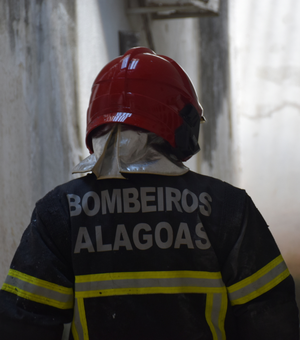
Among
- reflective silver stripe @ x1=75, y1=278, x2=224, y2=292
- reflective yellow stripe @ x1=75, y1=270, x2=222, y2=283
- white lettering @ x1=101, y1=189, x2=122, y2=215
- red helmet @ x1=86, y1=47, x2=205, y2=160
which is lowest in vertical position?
reflective silver stripe @ x1=75, y1=278, x2=224, y2=292

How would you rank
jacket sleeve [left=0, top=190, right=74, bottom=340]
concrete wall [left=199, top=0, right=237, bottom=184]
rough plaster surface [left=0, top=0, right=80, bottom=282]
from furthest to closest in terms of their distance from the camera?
concrete wall [left=199, top=0, right=237, bottom=184]
rough plaster surface [left=0, top=0, right=80, bottom=282]
jacket sleeve [left=0, top=190, right=74, bottom=340]

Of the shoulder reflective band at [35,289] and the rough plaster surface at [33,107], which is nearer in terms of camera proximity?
the shoulder reflective band at [35,289]

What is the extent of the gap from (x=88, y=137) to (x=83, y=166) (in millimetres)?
108

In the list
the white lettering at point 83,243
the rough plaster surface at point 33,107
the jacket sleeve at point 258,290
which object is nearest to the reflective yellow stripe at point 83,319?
the white lettering at point 83,243

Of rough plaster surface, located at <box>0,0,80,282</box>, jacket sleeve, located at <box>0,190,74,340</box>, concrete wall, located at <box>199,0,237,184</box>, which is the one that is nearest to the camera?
jacket sleeve, located at <box>0,190,74,340</box>

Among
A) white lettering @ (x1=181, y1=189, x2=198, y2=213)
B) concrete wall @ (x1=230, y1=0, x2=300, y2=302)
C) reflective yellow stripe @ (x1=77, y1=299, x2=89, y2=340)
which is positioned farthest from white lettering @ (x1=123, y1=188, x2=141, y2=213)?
concrete wall @ (x1=230, y1=0, x2=300, y2=302)

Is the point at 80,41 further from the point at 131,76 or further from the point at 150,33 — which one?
the point at 150,33

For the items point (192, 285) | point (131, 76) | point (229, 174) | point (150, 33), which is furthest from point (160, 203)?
point (229, 174)

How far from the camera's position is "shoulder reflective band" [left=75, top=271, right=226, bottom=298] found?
2.79ft

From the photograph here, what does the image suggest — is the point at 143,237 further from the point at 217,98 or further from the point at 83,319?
the point at 217,98

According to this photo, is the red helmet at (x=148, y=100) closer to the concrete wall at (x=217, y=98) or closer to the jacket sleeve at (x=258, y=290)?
the jacket sleeve at (x=258, y=290)

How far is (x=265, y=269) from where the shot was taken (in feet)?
2.91

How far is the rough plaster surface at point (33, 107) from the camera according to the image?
4.32 ft

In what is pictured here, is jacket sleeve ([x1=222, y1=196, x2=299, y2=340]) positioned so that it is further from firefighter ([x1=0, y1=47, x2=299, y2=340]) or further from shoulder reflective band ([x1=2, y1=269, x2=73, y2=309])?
shoulder reflective band ([x1=2, y1=269, x2=73, y2=309])
